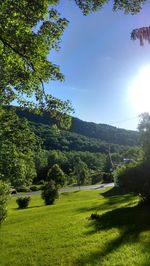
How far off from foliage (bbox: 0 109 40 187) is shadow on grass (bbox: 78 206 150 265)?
5.72 meters

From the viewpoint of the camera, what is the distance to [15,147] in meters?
20.0

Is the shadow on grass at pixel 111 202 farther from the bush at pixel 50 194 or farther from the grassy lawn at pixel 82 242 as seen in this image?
the bush at pixel 50 194

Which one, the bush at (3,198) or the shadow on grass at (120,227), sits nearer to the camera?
the shadow on grass at (120,227)

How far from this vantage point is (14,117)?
65.6ft

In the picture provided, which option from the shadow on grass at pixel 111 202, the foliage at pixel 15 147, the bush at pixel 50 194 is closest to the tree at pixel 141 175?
the shadow on grass at pixel 111 202

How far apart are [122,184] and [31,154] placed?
698 centimetres

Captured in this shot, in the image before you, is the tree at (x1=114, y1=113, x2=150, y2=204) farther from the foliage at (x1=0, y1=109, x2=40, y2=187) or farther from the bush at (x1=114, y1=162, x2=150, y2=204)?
the foliage at (x1=0, y1=109, x2=40, y2=187)

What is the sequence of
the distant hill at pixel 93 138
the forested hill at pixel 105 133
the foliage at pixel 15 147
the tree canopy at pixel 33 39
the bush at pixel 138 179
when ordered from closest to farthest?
the tree canopy at pixel 33 39, the foliage at pixel 15 147, the bush at pixel 138 179, the forested hill at pixel 105 133, the distant hill at pixel 93 138

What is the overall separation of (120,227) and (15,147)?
8.05 meters

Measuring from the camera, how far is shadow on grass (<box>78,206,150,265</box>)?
11.4 m

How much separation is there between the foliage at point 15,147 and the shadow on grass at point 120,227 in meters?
5.72

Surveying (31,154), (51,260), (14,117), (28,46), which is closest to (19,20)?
(28,46)

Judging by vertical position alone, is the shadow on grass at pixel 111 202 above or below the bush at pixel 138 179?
below

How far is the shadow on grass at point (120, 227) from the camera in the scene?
1138cm
